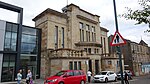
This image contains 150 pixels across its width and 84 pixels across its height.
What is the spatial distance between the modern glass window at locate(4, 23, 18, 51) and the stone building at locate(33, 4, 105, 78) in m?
5.14

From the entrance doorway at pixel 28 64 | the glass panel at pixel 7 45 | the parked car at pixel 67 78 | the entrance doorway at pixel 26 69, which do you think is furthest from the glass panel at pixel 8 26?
the parked car at pixel 67 78

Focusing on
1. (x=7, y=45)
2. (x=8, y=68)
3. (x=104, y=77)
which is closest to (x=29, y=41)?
(x=7, y=45)

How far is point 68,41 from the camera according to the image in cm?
2944

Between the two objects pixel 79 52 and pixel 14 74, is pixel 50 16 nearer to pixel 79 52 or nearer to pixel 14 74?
pixel 79 52

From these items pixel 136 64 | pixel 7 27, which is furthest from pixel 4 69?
pixel 136 64

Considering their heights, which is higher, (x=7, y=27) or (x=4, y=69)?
(x=7, y=27)

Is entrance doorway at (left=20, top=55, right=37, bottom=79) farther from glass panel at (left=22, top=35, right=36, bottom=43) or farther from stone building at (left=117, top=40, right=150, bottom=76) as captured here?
stone building at (left=117, top=40, right=150, bottom=76)

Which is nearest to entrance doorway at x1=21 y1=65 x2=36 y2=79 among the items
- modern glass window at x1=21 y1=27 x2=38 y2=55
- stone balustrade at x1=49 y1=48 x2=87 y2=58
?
modern glass window at x1=21 y1=27 x2=38 y2=55

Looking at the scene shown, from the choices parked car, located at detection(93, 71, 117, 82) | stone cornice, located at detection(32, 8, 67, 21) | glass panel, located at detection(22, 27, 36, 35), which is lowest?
parked car, located at detection(93, 71, 117, 82)

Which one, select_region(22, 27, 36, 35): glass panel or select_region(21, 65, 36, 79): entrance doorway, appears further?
select_region(22, 27, 36, 35): glass panel

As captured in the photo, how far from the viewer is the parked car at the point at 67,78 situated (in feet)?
45.3

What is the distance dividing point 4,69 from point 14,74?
5.08ft

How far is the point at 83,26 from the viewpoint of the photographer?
3216 cm

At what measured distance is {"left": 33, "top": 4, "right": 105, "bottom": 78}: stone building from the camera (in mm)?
23234
